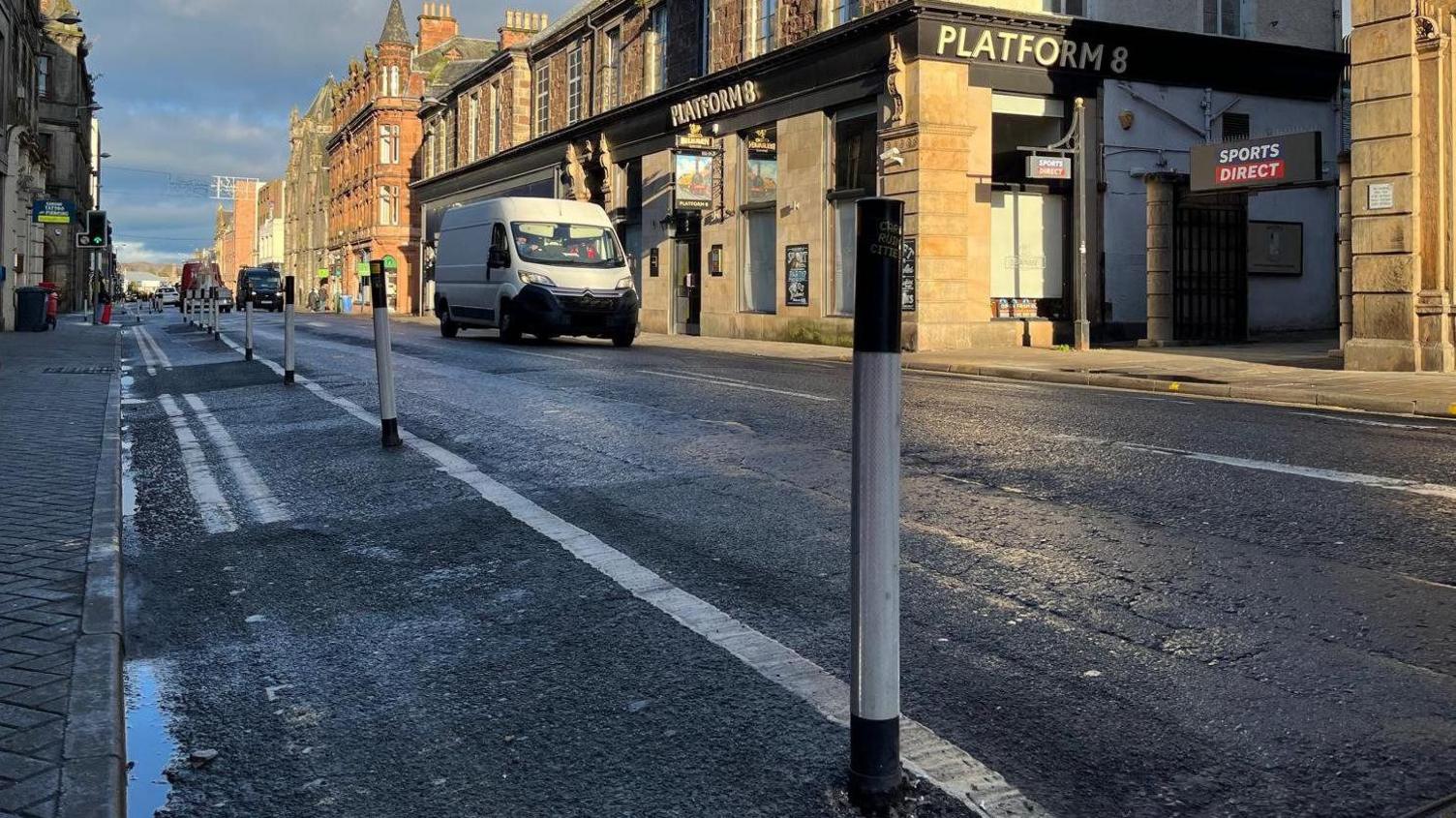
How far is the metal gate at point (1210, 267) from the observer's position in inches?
864

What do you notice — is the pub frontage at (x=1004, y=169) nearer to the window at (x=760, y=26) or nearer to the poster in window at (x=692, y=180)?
the poster in window at (x=692, y=180)

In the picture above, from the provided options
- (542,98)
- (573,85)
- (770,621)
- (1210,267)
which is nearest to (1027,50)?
(1210,267)

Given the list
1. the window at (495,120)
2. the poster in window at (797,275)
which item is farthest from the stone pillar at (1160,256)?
the window at (495,120)

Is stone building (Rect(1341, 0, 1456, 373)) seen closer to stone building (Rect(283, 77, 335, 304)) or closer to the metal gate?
the metal gate

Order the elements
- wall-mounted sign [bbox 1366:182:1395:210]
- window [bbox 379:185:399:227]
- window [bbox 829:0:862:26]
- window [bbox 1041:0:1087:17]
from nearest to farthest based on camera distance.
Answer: wall-mounted sign [bbox 1366:182:1395:210] → window [bbox 1041:0:1087:17] → window [bbox 829:0:862:26] → window [bbox 379:185:399:227]

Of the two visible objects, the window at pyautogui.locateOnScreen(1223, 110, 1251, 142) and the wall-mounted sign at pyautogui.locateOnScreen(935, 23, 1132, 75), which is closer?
the wall-mounted sign at pyautogui.locateOnScreen(935, 23, 1132, 75)

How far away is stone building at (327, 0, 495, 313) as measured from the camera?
221ft

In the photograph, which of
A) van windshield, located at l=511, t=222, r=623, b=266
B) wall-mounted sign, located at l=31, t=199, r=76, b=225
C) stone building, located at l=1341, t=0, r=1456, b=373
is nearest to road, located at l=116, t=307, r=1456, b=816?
stone building, located at l=1341, t=0, r=1456, b=373

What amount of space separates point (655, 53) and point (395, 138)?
39.2 m

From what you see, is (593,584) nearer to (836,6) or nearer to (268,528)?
(268,528)

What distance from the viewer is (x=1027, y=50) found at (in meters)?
22.8

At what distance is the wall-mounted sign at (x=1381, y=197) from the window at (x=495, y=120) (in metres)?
35.7

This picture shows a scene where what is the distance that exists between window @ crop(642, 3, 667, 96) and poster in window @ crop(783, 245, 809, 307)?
9108 mm

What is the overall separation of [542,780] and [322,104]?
107 m
